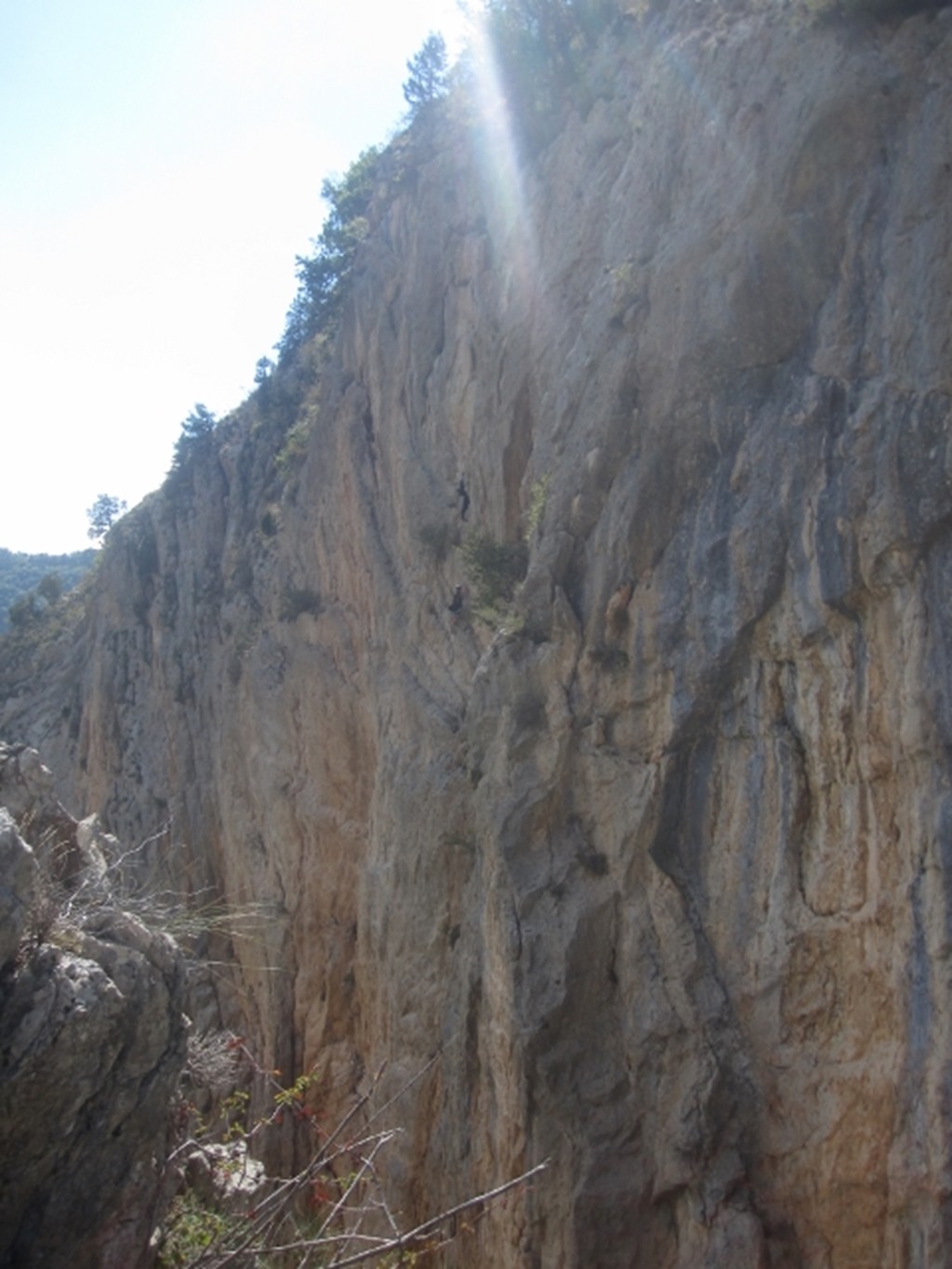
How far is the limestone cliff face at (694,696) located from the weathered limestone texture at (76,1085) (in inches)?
138

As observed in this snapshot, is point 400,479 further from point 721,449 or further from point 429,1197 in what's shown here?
point 429,1197

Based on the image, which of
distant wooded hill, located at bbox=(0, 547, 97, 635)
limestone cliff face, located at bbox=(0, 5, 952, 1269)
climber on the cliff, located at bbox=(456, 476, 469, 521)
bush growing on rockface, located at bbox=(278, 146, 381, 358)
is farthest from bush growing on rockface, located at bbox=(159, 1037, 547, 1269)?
distant wooded hill, located at bbox=(0, 547, 97, 635)

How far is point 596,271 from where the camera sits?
53.3 ft

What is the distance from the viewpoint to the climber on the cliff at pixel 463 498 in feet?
62.7

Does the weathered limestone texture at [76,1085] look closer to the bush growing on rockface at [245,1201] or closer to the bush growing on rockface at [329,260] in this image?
the bush growing on rockface at [245,1201]

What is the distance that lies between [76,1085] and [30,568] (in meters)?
84.2

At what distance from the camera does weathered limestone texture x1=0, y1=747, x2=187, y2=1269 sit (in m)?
6.33

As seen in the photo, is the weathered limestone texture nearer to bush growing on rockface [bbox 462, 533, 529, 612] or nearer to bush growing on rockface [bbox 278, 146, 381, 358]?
bush growing on rockface [bbox 462, 533, 529, 612]

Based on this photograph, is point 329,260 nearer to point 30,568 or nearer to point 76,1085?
point 76,1085

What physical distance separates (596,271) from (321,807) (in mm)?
11511

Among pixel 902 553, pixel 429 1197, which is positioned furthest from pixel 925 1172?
pixel 429 1197

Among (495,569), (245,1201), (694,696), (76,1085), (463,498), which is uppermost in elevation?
(463,498)

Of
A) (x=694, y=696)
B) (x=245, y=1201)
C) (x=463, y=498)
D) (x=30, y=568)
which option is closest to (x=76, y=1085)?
(x=245, y=1201)

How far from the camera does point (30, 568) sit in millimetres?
84500
